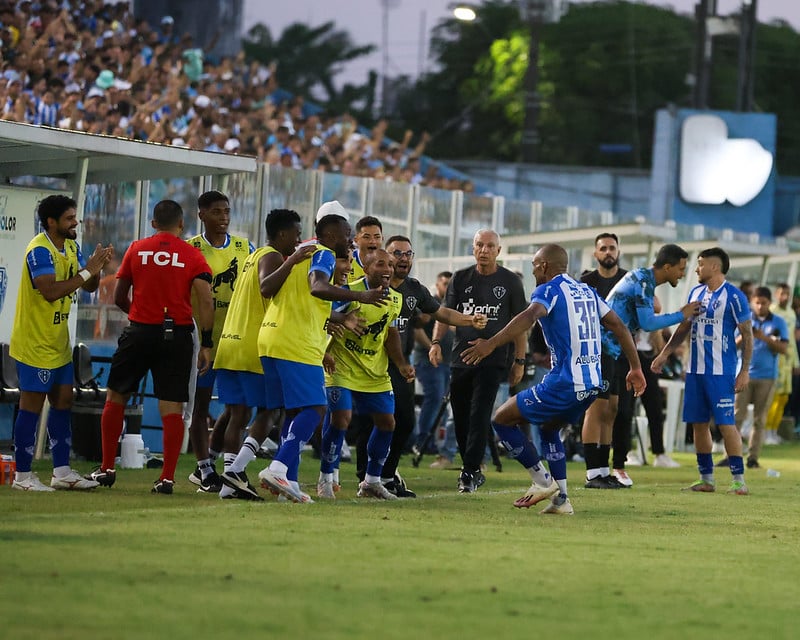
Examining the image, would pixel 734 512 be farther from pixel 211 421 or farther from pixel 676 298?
pixel 676 298

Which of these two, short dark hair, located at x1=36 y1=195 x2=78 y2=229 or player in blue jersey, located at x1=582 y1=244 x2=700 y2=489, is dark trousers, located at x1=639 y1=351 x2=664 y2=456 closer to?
player in blue jersey, located at x1=582 y1=244 x2=700 y2=489

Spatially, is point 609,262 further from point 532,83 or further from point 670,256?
point 532,83

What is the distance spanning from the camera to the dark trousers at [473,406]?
1291 cm

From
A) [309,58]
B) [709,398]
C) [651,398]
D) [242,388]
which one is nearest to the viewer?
[242,388]

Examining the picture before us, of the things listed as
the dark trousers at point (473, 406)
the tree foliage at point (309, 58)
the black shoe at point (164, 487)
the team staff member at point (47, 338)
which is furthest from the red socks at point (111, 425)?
the tree foliage at point (309, 58)

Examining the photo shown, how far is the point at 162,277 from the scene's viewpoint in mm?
10992

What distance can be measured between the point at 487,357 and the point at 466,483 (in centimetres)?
107

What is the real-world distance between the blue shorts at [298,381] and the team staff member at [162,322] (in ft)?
2.54

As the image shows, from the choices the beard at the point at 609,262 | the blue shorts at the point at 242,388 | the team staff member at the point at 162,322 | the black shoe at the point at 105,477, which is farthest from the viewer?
the beard at the point at 609,262

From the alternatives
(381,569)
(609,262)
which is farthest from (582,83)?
(381,569)

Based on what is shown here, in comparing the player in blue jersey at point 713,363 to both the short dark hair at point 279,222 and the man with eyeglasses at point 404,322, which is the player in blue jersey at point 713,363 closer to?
the man with eyeglasses at point 404,322

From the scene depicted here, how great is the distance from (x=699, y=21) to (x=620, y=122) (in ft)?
111

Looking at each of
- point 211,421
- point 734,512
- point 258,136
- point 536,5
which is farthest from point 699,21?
point 734,512

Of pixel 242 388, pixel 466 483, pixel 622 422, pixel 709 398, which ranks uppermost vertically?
pixel 242 388
